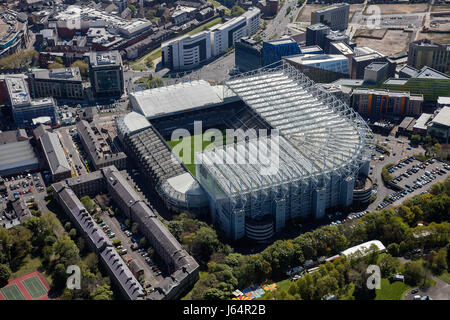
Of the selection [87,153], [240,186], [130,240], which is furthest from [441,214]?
[87,153]

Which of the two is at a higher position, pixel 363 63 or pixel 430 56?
pixel 430 56

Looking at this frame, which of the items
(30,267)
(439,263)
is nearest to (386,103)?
(439,263)

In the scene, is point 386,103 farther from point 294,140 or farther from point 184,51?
point 184,51

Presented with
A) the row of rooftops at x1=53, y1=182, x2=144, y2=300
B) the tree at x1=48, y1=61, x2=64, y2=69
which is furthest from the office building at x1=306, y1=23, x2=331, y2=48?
the row of rooftops at x1=53, y1=182, x2=144, y2=300

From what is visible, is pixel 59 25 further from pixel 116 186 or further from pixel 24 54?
pixel 116 186

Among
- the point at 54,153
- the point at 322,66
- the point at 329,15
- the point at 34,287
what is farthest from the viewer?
the point at 329,15

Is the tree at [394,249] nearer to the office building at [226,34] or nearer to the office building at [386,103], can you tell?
the office building at [386,103]

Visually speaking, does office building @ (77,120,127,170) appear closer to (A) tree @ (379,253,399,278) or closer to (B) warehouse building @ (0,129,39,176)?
(B) warehouse building @ (0,129,39,176)
